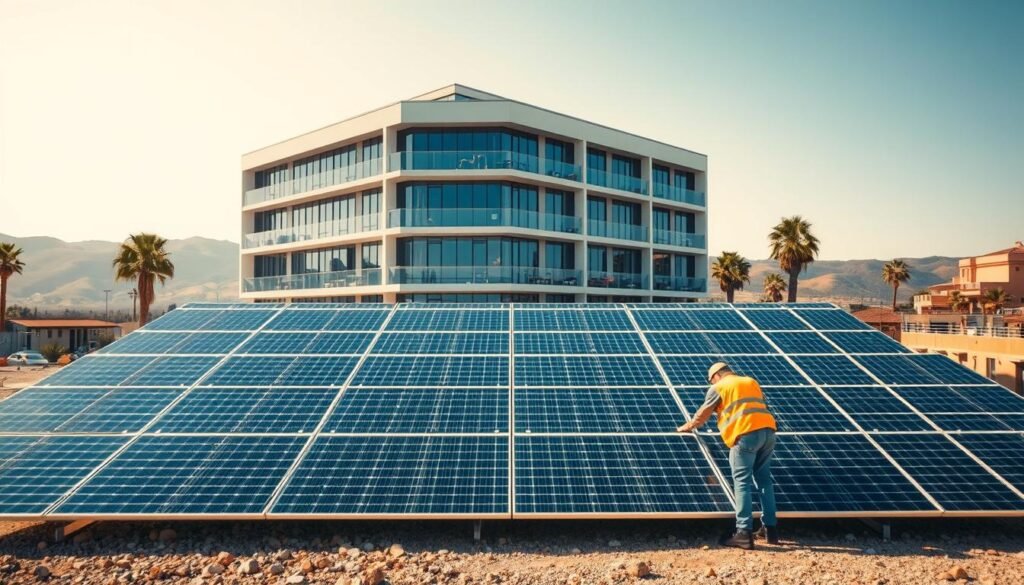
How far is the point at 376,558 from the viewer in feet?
26.2

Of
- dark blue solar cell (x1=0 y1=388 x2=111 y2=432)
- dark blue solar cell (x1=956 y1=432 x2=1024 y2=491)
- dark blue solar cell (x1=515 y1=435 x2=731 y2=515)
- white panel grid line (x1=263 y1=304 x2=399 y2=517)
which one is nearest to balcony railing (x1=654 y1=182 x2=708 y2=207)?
white panel grid line (x1=263 y1=304 x2=399 y2=517)

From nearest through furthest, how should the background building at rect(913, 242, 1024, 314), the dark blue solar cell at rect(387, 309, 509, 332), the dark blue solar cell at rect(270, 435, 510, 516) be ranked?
the dark blue solar cell at rect(270, 435, 510, 516) < the dark blue solar cell at rect(387, 309, 509, 332) < the background building at rect(913, 242, 1024, 314)

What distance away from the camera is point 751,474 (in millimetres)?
8180

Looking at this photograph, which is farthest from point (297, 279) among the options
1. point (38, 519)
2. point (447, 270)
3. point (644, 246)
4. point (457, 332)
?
point (38, 519)

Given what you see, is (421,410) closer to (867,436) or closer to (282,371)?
(282,371)

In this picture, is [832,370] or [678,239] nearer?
[832,370]

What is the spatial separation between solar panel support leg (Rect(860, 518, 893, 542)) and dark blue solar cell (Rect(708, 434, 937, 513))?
34 cm

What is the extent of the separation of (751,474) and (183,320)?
40.4 feet

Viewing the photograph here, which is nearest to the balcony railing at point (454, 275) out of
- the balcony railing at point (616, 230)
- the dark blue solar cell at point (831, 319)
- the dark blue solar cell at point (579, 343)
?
the balcony railing at point (616, 230)

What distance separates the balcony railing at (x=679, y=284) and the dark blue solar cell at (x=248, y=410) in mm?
42050

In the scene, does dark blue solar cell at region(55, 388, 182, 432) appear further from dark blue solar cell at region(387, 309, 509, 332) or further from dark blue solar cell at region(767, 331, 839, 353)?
dark blue solar cell at region(767, 331, 839, 353)

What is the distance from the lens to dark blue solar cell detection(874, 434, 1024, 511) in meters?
8.52

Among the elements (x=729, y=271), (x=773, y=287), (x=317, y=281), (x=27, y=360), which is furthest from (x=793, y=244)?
(x=27, y=360)

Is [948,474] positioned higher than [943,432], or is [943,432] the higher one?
[943,432]
